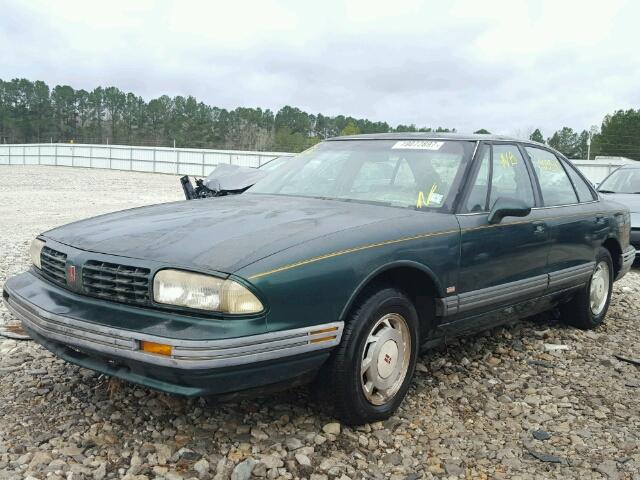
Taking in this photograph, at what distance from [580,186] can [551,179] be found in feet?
1.80

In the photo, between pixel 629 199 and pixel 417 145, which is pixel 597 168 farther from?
pixel 417 145

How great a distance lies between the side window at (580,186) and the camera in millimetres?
4750

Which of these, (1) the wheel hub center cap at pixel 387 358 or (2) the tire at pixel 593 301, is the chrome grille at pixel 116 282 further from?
(2) the tire at pixel 593 301

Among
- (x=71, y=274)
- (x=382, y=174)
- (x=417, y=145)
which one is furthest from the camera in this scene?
(x=417, y=145)

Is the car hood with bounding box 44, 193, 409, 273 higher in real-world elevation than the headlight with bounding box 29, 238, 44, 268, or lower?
higher

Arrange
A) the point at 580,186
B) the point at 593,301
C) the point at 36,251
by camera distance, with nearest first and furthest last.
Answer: the point at 36,251
the point at 580,186
the point at 593,301

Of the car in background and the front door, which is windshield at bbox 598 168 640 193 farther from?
the front door

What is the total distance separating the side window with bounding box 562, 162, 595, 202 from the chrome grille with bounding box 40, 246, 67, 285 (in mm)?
3842

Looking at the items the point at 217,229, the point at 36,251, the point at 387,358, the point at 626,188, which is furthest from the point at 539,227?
the point at 626,188

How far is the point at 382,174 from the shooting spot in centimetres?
372

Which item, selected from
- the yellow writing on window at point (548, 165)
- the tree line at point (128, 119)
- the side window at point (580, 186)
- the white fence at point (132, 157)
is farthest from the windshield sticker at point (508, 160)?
the tree line at point (128, 119)

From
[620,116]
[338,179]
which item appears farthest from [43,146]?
[620,116]

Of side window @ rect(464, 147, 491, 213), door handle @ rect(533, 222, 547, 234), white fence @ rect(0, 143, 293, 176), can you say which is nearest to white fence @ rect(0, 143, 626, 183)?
white fence @ rect(0, 143, 293, 176)

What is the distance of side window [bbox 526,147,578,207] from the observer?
428cm
